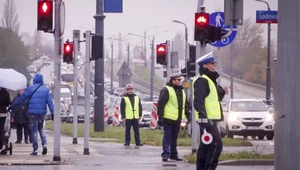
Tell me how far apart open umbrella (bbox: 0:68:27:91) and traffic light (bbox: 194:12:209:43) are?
4.38 meters

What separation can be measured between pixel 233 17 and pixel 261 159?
10.3ft

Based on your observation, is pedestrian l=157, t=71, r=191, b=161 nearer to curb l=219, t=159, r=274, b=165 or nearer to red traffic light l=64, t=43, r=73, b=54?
curb l=219, t=159, r=274, b=165

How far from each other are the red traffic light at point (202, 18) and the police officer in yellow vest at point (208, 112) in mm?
5388

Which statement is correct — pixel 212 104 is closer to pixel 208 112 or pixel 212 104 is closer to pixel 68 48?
pixel 208 112

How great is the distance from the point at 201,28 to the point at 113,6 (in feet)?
52.6

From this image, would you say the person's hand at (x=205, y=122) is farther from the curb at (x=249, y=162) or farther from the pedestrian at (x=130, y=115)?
the pedestrian at (x=130, y=115)

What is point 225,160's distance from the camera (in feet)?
60.6

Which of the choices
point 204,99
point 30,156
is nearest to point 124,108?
point 30,156

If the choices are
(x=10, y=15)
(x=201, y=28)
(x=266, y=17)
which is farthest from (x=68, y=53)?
(x=10, y=15)

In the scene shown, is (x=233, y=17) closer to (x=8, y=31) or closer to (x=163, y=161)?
(x=163, y=161)

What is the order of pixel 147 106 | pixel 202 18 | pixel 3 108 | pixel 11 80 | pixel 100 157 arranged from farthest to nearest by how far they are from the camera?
pixel 147 106, pixel 100 157, pixel 11 80, pixel 3 108, pixel 202 18

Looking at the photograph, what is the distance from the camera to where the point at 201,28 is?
18.4 meters

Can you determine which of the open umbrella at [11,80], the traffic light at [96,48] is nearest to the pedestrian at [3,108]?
the open umbrella at [11,80]

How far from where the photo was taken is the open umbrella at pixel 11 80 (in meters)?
19.9
